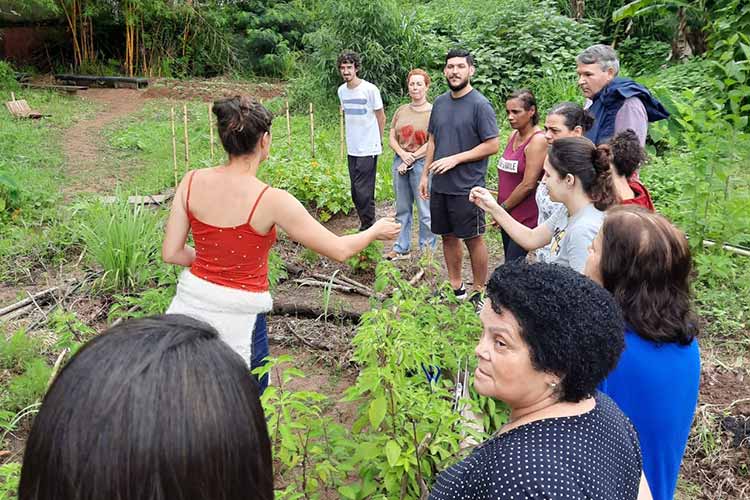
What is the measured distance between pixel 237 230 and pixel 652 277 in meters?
1.56

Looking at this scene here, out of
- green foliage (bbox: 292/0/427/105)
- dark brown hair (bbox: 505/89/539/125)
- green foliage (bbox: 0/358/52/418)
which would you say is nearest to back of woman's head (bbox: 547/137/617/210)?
dark brown hair (bbox: 505/89/539/125)

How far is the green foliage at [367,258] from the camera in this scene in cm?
537

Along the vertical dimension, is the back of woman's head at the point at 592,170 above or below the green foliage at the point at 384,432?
above

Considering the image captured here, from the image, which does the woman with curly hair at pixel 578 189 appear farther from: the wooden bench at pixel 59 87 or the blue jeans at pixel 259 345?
the wooden bench at pixel 59 87

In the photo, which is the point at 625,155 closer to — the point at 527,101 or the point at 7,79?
the point at 527,101

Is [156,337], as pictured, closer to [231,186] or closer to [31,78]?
[231,186]

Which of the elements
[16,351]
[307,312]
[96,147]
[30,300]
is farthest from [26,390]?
[96,147]

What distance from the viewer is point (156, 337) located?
871 mm

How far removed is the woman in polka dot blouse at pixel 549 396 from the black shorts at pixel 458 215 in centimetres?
319

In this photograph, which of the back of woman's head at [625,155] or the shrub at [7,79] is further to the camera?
the shrub at [7,79]

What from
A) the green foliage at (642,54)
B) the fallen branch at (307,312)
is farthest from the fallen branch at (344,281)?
the green foliage at (642,54)

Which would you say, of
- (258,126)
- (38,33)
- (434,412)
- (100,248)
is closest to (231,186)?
(258,126)

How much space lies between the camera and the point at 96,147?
11.3 metres

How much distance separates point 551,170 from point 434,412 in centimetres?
133
